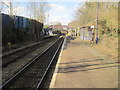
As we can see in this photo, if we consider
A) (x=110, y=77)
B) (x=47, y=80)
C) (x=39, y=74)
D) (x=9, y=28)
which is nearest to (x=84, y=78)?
(x=110, y=77)

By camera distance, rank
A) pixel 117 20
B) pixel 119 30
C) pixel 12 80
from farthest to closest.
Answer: pixel 119 30, pixel 117 20, pixel 12 80

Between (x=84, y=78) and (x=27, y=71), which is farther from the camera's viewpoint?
(x=27, y=71)

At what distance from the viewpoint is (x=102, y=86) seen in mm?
6797

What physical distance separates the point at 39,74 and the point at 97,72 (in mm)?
3073

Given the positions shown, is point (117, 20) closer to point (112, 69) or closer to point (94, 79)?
point (112, 69)

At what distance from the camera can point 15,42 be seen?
25.2 metres

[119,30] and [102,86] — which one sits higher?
[119,30]

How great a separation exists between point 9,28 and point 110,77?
18414mm

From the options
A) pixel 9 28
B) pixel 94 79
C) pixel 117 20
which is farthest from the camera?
pixel 9 28

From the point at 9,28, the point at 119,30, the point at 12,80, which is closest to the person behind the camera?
the point at 12,80

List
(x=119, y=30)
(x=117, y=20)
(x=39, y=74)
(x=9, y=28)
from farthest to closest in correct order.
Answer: (x=9, y=28)
(x=119, y=30)
(x=117, y=20)
(x=39, y=74)

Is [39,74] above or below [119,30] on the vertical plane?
below

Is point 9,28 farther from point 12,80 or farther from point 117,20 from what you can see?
point 12,80

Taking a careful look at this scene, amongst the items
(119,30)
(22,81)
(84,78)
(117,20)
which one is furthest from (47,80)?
(119,30)
